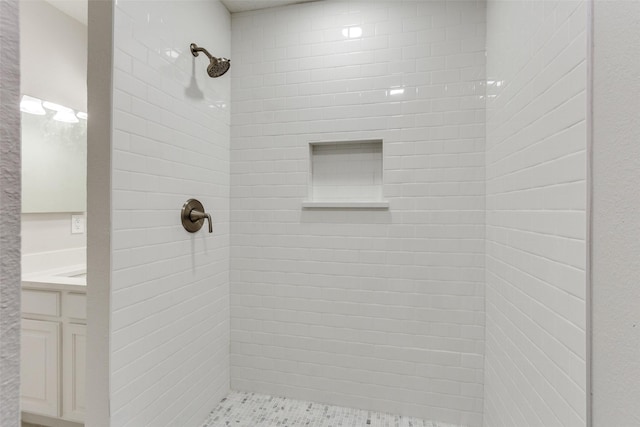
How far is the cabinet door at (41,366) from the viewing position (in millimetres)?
1650

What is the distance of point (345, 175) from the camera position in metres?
2.03

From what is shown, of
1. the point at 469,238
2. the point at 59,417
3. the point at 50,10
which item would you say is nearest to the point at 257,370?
the point at 59,417

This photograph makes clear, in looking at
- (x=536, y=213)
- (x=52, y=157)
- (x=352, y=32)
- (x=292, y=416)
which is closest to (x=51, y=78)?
(x=52, y=157)

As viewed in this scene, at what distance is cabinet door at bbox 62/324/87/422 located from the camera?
1618 mm

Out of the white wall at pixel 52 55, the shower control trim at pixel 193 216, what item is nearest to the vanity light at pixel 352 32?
the shower control trim at pixel 193 216

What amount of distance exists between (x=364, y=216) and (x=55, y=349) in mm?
1750

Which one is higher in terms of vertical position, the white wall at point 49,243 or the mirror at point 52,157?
the mirror at point 52,157

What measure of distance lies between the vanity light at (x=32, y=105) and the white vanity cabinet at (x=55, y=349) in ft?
3.43

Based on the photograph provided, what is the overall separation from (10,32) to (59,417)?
2.06 metres

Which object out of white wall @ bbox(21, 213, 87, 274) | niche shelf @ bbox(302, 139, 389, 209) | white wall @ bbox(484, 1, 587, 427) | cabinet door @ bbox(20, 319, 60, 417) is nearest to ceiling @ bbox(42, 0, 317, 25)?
niche shelf @ bbox(302, 139, 389, 209)

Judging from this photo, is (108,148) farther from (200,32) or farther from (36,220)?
(36,220)

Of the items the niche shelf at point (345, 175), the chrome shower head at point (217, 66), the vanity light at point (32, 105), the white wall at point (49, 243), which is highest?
the chrome shower head at point (217, 66)

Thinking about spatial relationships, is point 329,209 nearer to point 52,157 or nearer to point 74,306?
point 74,306

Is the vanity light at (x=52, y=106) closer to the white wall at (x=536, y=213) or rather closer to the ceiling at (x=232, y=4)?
the ceiling at (x=232, y=4)
